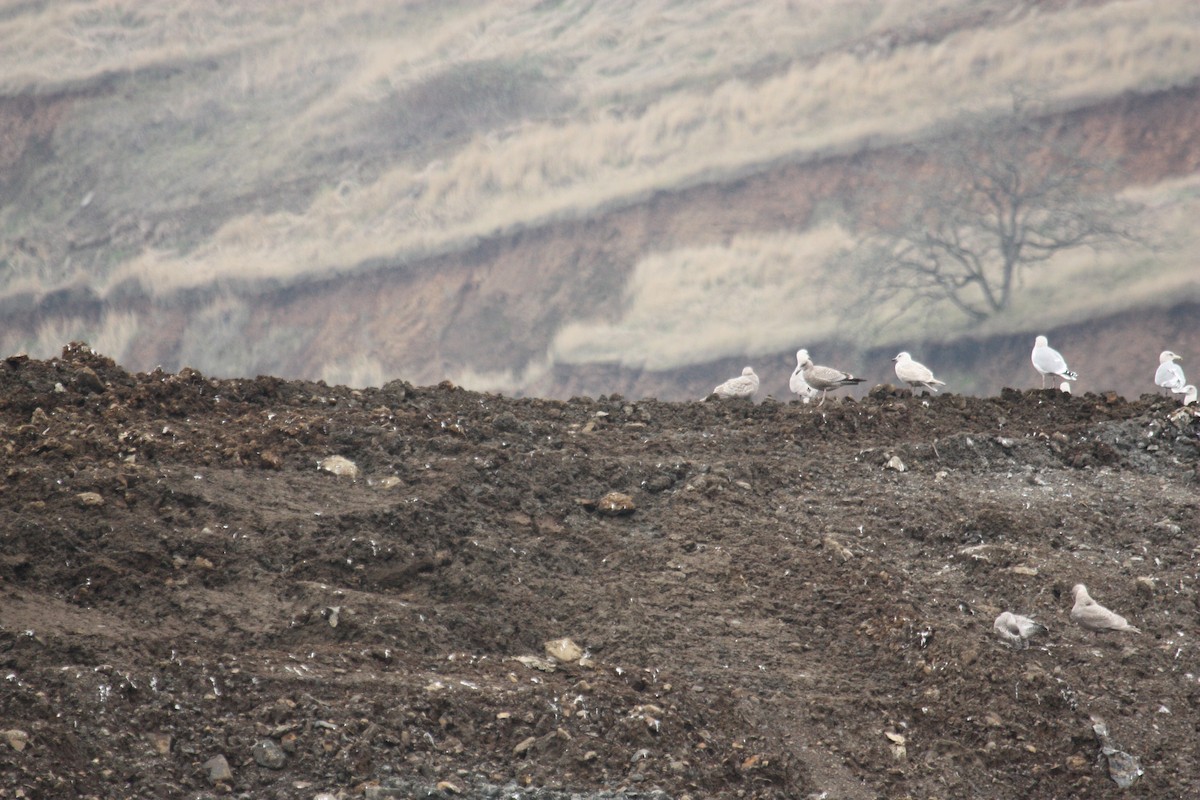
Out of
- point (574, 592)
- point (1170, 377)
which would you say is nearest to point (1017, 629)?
point (574, 592)

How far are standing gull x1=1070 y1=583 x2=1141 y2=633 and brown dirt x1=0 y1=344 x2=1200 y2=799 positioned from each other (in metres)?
0.15

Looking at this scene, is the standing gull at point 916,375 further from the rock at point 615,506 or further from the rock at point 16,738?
the rock at point 16,738

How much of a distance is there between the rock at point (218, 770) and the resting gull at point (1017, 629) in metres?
4.53

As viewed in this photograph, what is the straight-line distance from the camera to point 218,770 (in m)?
6.34

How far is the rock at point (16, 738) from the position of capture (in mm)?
6070

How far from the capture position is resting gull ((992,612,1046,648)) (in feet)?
26.8

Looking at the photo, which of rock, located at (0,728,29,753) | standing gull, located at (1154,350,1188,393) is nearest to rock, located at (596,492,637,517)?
rock, located at (0,728,29,753)

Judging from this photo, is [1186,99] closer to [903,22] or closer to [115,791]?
[903,22]

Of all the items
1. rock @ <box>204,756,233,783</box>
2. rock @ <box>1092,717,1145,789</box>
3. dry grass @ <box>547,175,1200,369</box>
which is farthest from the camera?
dry grass @ <box>547,175,1200,369</box>

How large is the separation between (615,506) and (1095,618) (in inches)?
131

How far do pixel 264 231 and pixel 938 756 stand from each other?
46.4m

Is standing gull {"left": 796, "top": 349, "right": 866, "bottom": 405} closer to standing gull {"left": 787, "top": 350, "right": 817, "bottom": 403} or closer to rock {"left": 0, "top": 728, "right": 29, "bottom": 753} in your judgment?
standing gull {"left": 787, "top": 350, "right": 817, "bottom": 403}

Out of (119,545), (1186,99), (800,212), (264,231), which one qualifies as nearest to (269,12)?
(264,231)

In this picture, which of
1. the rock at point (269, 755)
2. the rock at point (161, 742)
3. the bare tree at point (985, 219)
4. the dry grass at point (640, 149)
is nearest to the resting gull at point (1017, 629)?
the rock at point (269, 755)
